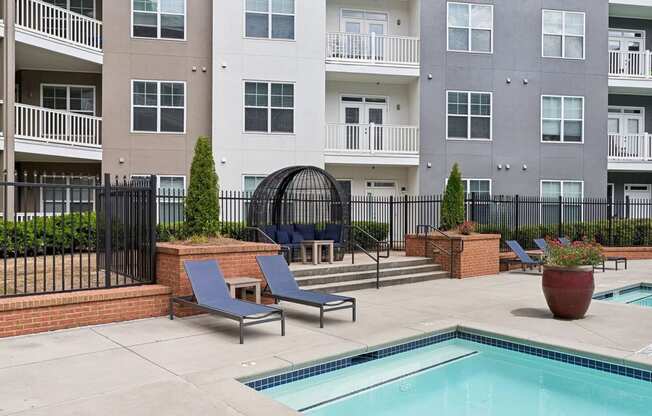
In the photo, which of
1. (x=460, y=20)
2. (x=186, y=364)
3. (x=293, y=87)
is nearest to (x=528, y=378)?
(x=186, y=364)

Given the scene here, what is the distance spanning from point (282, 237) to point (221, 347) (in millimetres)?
7540

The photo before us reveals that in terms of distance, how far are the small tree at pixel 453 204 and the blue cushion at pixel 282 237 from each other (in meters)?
4.62

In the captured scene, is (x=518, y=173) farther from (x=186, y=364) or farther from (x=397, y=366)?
(x=186, y=364)

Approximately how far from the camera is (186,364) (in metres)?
6.43

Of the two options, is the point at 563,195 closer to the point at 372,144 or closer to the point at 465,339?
the point at 372,144

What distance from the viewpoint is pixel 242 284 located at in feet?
30.0

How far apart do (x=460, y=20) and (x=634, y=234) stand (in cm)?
1076

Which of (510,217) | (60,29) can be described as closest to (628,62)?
(510,217)

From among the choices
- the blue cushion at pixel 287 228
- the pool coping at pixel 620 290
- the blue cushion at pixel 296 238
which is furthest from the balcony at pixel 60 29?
the pool coping at pixel 620 290

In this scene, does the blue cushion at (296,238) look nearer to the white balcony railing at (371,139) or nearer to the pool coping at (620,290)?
the white balcony railing at (371,139)

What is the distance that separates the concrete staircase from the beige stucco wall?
9390 mm

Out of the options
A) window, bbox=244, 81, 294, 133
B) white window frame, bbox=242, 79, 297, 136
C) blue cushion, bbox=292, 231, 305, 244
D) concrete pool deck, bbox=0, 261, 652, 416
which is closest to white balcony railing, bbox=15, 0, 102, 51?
white window frame, bbox=242, 79, 297, 136

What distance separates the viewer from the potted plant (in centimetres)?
902

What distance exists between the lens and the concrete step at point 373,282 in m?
12.0
